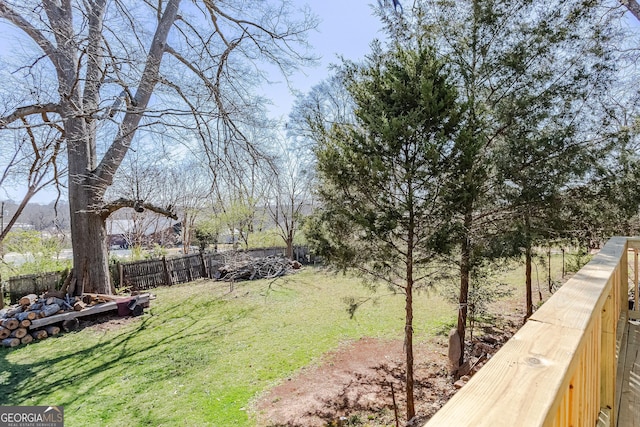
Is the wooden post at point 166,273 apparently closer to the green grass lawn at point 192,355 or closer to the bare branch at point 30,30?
the green grass lawn at point 192,355

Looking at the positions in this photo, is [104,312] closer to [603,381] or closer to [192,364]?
[192,364]

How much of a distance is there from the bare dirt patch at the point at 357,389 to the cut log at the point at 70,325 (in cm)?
559

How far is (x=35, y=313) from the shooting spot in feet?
22.4

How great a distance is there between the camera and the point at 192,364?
5.52 metres

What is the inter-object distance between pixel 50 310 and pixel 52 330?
458mm

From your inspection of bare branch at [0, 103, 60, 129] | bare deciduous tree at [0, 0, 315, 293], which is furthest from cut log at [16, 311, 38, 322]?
bare branch at [0, 103, 60, 129]

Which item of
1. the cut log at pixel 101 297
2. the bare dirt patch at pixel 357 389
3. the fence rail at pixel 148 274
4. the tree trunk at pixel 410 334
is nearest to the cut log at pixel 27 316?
the cut log at pixel 101 297

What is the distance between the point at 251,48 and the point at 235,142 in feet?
6.35

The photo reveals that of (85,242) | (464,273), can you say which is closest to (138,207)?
(85,242)

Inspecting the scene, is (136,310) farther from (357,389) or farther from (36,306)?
(357,389)

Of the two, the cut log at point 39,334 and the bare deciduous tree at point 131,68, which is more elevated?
the bare deciduous tree at point 131,68

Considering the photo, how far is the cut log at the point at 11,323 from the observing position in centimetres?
649

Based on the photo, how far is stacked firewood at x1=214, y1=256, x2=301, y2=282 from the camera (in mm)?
12102

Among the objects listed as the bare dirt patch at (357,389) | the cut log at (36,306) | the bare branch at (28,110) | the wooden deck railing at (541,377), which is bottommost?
the bare dirt patch at (357,389)
